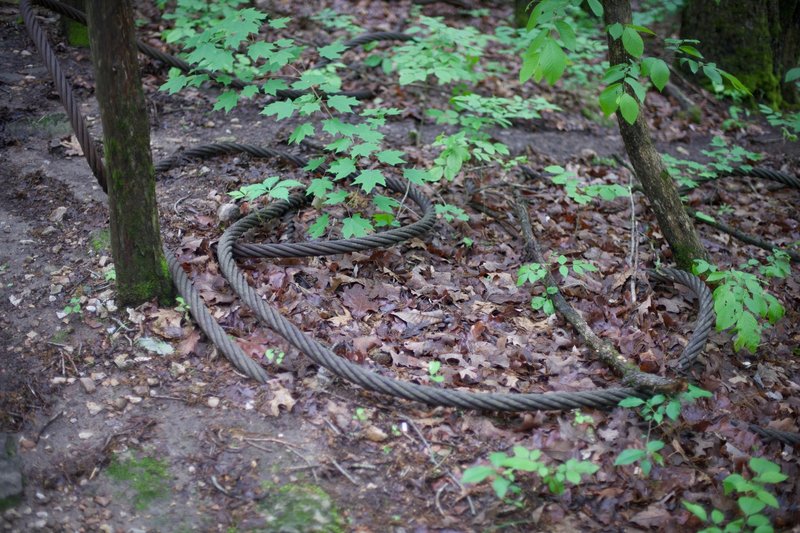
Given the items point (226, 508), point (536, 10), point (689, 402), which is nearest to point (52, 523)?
point (226, 508)

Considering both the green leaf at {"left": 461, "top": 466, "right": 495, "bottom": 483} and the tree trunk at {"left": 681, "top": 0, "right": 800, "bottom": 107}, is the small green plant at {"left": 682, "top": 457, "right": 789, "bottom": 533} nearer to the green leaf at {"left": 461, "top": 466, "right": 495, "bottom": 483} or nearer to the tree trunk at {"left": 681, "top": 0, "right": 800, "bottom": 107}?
the green leaf at {"left": 461, "top": 466, "right": 495, "bottom": 483}

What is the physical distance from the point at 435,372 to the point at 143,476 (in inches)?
58.4

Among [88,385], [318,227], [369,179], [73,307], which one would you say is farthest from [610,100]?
[73,307]

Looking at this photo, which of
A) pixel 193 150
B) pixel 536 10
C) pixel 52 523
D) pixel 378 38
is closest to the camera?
pixel 52 523

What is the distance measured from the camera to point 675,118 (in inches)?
279

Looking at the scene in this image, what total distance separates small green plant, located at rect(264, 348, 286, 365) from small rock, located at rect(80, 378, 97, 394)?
0.84 metres

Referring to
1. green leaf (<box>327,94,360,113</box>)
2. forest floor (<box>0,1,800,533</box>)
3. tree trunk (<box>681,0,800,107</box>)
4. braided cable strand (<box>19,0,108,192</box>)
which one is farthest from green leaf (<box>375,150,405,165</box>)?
tree trunk (<box>681,0,800,107</box>)

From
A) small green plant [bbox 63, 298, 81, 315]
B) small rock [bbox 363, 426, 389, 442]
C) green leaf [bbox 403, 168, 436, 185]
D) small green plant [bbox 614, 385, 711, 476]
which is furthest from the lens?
green leaf [bbox 403, 168, 436, 185]

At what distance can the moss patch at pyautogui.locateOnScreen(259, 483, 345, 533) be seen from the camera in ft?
8.59

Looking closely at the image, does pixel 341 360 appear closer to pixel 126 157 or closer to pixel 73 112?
pixel 126 157

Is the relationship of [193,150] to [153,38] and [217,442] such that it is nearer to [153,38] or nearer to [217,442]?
[153,38]

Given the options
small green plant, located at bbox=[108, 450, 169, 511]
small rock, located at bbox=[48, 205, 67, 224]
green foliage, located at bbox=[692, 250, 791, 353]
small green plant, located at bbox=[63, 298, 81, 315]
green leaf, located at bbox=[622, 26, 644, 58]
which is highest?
green leaf, located at bbox=[622, 26, 644, 58]

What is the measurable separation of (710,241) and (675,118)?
8.55 feet

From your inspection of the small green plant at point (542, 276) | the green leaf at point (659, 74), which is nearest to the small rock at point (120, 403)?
the small green plant at point (542, 276)
